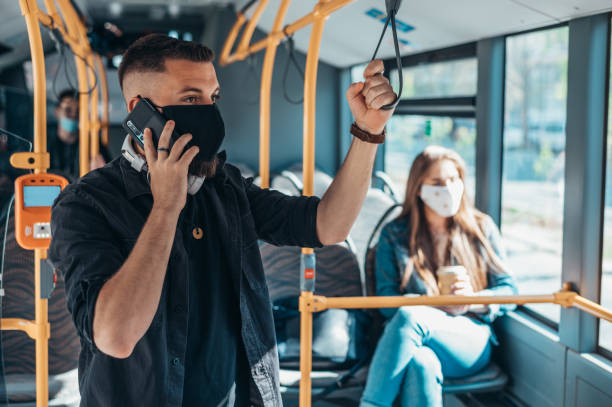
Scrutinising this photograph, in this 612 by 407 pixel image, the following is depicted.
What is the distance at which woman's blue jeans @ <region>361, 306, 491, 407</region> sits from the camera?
2723 millimetres

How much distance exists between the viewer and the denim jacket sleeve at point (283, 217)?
157 cm

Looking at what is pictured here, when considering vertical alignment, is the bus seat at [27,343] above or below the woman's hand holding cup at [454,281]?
below

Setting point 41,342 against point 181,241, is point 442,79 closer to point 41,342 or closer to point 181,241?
point 41,342

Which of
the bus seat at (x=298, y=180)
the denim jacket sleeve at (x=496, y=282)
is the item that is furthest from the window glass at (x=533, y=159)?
the bus seat at (x=298, y=180)

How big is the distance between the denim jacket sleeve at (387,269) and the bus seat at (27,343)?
5.09ft

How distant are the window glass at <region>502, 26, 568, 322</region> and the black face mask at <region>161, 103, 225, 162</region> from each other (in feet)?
7.11

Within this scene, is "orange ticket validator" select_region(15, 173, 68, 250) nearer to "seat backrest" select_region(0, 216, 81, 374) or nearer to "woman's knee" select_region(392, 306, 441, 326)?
"seat backrest" select_region(0, 216, 81, 374)

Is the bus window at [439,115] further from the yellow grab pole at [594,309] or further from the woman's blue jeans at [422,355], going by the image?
the yellow grab pole at [594,309]

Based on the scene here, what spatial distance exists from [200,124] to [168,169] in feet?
0.69

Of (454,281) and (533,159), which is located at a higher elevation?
(533,159)

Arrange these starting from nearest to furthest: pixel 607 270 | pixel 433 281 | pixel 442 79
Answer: pixel 607 270 → pixel 433 281 → pixel 442 79

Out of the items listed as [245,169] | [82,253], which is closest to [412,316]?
[82,253]

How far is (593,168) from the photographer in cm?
259

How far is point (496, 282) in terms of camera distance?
3090mm
